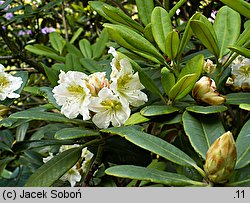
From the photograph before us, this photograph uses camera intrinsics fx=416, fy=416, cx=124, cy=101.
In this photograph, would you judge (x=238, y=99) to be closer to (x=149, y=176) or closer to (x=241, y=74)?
(x=241, y=74)

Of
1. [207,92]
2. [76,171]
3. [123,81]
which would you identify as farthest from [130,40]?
[76,171]

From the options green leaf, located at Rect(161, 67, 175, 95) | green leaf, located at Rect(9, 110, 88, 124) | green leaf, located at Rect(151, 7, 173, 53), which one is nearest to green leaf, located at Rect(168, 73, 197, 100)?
green leaf, located at Rect(161, 67, 175, 95)

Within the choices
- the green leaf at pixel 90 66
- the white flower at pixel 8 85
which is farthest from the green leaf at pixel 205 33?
the white flower at pixel 8 85

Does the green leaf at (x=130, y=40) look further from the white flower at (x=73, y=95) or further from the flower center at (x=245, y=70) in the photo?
the flower center at (x=245, y=70)

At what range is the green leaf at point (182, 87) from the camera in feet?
2.72

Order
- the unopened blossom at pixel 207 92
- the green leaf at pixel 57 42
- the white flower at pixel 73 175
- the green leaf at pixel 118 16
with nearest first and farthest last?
the unopened blossom at pixel 207 92 < the green leaf at pixel 118 16 < the white flower at pixel 73 175 < the green leaf at pixel 57 42

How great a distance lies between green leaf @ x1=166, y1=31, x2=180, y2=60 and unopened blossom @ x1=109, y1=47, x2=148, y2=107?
0.30 feet

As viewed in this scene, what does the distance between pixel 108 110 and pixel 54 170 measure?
19cm

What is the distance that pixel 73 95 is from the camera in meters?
0.96

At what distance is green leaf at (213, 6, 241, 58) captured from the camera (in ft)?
3.17

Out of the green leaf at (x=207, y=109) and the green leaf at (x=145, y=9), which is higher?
the green leaf at (x=145, y=9)
